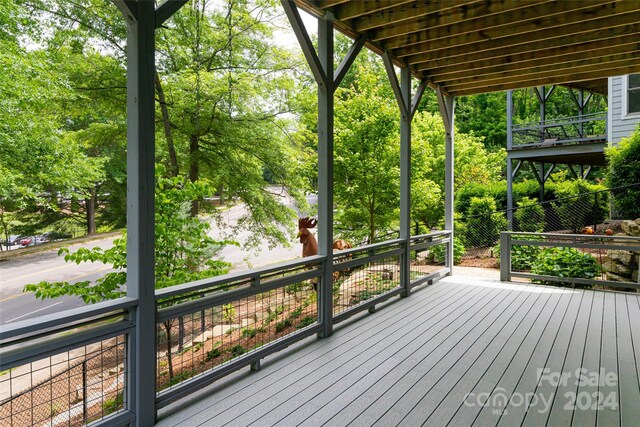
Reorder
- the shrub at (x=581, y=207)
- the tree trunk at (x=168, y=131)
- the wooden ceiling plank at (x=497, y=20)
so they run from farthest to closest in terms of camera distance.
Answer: the shrub at (x=581, y=207), the tree trunk at (x=168, y=131), the wooden ceiling plank at (x=497, y=20)

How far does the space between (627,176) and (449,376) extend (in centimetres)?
696

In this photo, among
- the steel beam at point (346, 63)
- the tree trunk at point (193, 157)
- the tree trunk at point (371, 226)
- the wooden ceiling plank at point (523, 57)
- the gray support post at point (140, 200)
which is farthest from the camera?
the tree trunk at point (193, 157)

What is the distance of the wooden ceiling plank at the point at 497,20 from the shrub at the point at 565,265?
148 inches

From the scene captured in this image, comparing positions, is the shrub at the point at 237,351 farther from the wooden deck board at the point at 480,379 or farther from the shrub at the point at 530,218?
the shrub at the point at 530,218

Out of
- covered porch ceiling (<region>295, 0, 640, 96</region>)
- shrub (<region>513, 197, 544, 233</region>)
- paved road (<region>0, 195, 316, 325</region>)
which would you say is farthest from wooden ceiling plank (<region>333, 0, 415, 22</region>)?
shrub (<region>513, 197, 544, 233</region>)

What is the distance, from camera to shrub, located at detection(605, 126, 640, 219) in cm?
730

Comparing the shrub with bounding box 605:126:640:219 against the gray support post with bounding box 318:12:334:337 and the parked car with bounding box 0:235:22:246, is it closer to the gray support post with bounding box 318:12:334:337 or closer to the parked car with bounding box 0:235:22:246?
the gray support post with bounding box 318:12:334:337

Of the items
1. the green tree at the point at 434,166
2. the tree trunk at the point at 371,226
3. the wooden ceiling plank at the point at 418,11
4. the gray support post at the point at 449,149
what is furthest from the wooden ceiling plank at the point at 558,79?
the tree trunk at the point at 371,226

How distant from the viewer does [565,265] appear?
619 centimetres

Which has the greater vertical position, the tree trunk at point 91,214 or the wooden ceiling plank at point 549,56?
the wooden ceiling plank at point 549,56

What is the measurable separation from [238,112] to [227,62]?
135 centimetres

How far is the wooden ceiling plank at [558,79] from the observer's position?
5426 mm

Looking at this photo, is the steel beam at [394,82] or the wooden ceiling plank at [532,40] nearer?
the wooden ceiling plank at [532,40]

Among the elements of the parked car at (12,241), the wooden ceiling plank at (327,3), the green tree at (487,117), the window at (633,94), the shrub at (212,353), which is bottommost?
the shrub at (212,353)
